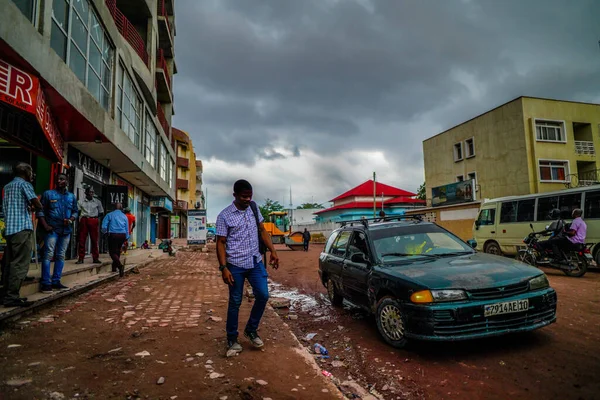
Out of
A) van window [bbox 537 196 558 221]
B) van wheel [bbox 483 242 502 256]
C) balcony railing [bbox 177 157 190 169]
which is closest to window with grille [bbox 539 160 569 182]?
van wheel [bbox 483 242 502 256]

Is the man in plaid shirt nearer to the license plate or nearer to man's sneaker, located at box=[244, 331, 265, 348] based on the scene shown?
man's sneaker, located at box=[244, 331, 265, 348]

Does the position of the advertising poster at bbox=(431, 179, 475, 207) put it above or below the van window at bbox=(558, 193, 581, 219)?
above

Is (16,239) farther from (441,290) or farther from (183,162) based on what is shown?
(183,162)

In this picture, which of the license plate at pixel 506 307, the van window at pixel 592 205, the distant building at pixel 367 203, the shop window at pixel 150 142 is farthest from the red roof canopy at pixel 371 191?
the license plate at pixel 506 307

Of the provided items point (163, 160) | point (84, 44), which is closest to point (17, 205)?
point (84, 44)

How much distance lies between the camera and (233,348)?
3504 millimetres

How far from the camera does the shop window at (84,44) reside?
24.4 ft

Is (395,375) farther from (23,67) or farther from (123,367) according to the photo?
(23,67)

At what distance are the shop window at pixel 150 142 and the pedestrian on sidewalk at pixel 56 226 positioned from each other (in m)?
11.6

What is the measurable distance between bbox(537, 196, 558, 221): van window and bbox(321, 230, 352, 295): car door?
9747 mm

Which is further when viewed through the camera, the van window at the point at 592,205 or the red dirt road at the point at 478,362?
the van window at the point at 592,205

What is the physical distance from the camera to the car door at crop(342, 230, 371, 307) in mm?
4770

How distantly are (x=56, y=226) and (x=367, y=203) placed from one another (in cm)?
4646

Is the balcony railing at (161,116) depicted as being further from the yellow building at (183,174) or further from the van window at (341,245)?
the yellow building at (183,174)
